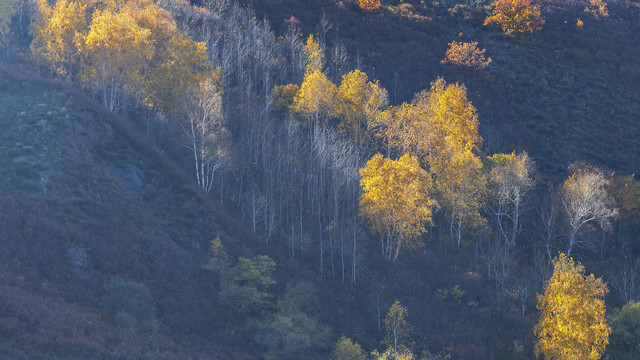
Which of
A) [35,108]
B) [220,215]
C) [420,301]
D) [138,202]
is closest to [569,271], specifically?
[420,301]

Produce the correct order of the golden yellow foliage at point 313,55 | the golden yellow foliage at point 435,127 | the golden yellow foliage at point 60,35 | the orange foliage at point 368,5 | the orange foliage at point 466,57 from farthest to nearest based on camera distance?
the orange foliage at point 368,5 → the orange foliage at point 466,57 → the golden yellow foliage at point 313,55 → the golden yellow foliage at point 60,35 → the golden yellow foliage at point 435,127

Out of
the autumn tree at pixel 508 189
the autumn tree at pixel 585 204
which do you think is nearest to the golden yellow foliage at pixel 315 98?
the autumn tree at pixel 508 189

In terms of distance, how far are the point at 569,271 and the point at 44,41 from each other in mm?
50325

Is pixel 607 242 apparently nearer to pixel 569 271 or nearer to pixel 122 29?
pixel 569 271

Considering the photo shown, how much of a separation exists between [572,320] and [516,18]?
182 feet

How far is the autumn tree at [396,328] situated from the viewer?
112 feet

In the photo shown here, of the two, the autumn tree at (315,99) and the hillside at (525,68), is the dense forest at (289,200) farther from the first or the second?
the hillside at (525,68)

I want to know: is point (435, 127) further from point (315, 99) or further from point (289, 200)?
point (289, 200)

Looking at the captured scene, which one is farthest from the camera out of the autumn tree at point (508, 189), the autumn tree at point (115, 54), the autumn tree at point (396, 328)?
the autumn tree at point (115, 54)

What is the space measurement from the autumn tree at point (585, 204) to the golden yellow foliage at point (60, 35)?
4673 cm

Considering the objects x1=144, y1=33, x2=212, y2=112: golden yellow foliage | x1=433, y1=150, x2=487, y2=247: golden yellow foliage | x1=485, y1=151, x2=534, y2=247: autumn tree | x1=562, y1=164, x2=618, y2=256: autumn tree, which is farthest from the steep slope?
x1=562, y1=164, x2=618, y2=256: autumn tree

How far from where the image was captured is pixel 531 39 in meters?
Answer: 75.6

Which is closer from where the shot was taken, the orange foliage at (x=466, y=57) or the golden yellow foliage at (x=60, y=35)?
the golden yellow foliage at (x=60, y=35)

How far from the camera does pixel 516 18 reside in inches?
2995
